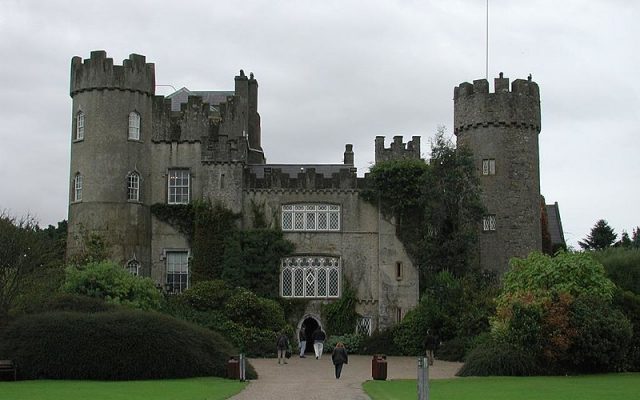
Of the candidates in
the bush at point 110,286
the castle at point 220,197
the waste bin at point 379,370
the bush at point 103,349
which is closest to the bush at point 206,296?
the castle at point 220,197

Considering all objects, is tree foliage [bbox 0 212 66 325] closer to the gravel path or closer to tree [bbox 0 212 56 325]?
tree [bbox 0 212 56 325]

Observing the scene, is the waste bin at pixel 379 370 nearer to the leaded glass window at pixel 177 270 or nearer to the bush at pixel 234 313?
the bush at pixel 234 313

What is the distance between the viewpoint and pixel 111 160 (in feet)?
160

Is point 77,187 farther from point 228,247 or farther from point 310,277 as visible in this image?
point 310,277

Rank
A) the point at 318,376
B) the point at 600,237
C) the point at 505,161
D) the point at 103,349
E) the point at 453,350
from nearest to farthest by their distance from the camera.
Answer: the point at 103,349 → the point at 318,376 → the point at 453,350 → the point at 505,161 → the point at 600,237

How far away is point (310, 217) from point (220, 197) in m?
4.81

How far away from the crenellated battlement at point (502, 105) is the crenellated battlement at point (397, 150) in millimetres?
2911

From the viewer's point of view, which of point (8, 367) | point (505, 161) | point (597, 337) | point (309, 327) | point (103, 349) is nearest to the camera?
point (8, 367)

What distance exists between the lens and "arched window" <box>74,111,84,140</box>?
49.6 meters

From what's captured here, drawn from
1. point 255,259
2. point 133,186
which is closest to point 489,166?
point 255,259

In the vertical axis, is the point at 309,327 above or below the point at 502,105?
below

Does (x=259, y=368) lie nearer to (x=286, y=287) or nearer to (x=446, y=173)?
(x=286, y=287)

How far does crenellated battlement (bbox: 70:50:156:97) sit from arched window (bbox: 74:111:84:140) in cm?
122

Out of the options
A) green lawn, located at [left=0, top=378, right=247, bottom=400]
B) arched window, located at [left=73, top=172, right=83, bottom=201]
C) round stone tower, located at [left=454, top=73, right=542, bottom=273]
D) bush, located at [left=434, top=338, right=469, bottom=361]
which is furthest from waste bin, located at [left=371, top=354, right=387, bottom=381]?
arched window, located at [left=73, top=172, right=83, bottom=201]
